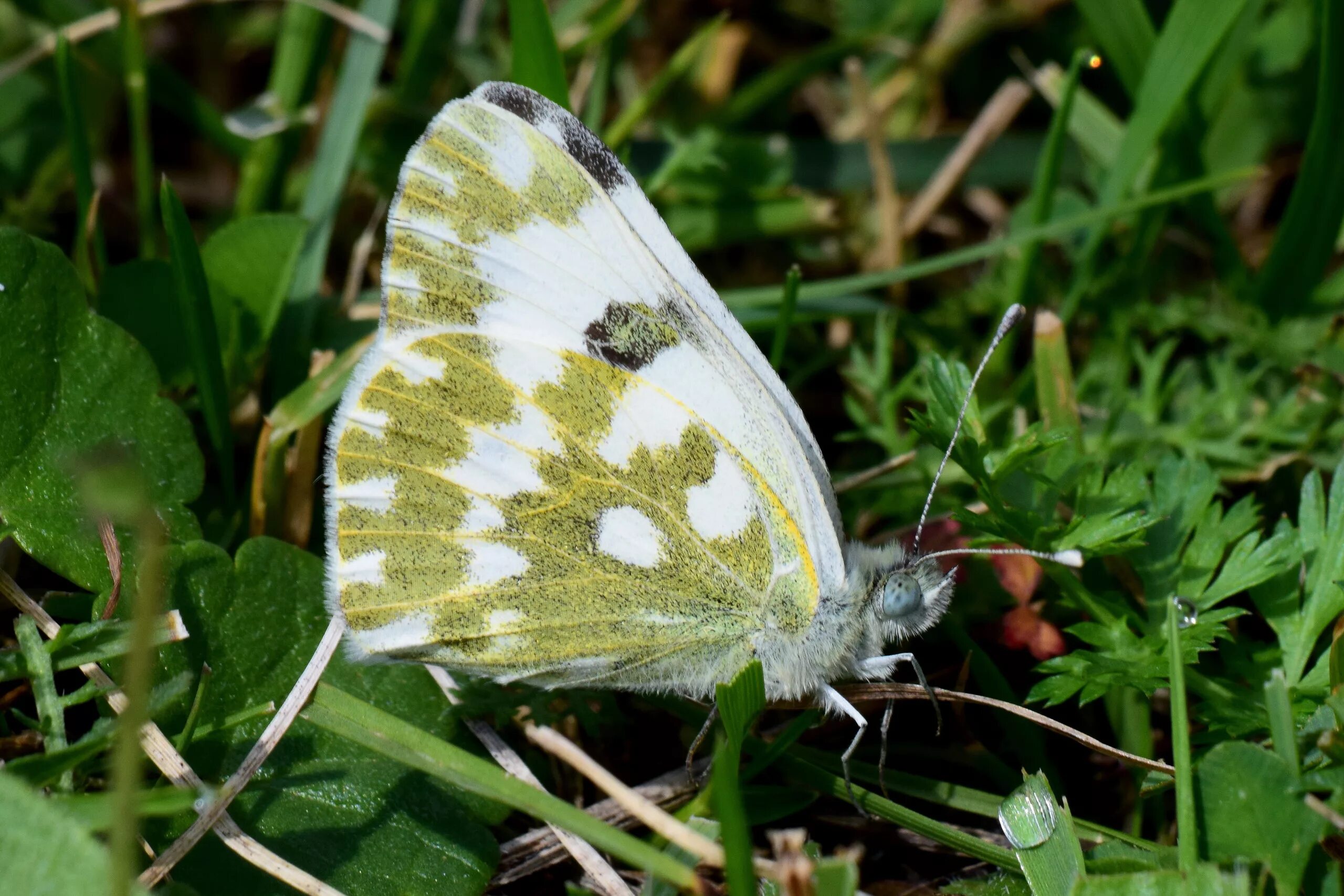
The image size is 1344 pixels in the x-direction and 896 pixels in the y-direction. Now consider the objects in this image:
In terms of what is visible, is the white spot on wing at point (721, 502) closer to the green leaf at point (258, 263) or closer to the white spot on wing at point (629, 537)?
the white spot on wing at point (629, 537)

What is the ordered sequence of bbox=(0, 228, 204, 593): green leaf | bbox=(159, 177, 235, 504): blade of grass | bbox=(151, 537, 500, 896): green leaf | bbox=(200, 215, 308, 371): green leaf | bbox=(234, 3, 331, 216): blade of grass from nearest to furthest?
bbox=(151, 537, 500, 896): green leaf, bbox=(0, 228, 204, 593): green leaf, bbox=(159, 177, 235, 504): blade of grass, bbox=(200, 215, 308, 371): green leaf, bbox=(234, 3, 331, 216): blade of grass

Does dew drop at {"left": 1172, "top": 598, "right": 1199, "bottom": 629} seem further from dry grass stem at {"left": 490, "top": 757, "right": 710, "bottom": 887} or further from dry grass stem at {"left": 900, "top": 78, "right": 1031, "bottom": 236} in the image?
dry grass stem at {"left": 900, "top": 78, "right": 1031, "bottom": 236}

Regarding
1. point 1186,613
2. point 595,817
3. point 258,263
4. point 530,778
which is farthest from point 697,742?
point 258,263

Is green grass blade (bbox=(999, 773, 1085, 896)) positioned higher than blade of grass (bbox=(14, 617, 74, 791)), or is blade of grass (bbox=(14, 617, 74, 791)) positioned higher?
blade of grass (bbox=(14, 617, 74, 791))

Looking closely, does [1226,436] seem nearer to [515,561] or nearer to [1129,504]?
[1129,504]

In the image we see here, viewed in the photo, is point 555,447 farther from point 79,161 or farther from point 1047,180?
point 1047,180

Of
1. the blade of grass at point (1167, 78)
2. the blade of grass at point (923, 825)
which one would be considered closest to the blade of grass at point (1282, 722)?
the blade of grass at point (923, 825)

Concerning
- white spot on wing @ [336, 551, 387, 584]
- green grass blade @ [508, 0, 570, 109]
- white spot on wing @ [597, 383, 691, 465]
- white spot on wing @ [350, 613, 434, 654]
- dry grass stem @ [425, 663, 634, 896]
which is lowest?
dry grass stem @ [425, 663, 634, 896]

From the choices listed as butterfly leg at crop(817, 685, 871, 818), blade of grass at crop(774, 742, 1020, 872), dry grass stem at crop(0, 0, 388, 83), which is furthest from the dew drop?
dry grass stem at crop(0, 0, 388, 83)
